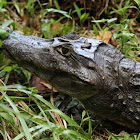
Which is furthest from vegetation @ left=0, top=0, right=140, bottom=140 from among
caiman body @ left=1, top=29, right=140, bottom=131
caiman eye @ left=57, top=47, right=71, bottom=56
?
caiman eye @ left=57, top=47, right=71, bottom=56

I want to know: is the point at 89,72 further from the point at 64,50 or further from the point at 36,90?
the point at 36,90

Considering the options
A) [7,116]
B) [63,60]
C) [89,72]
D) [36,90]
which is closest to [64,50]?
[63,60]

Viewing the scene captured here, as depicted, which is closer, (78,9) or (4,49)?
(4,49)

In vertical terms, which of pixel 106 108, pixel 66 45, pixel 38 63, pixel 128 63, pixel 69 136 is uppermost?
pixel 66 45

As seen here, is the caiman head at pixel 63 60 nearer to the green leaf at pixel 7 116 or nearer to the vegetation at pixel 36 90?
the vegetation at pixel 36 90

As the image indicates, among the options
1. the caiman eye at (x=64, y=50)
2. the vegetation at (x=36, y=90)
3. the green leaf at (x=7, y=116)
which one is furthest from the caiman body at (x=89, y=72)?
the green leaf at (x=7, y=116)

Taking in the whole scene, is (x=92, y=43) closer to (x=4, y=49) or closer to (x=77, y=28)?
(x=4, y=49)

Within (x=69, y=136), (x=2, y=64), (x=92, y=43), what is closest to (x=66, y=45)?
(x=92, y=43)
